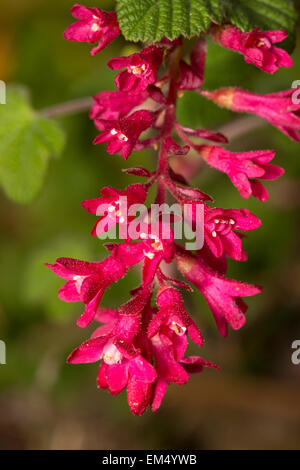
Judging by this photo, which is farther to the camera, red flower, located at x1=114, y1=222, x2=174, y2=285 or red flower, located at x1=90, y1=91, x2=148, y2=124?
red flower, located at x1=90, y1=91, x2=148, y2=124

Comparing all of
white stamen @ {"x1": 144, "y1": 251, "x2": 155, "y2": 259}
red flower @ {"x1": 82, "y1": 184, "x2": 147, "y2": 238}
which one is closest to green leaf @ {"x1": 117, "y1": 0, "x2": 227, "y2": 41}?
red flower @ {"x1": 82, "y1": 184, "x2": 147, "y2": 238}

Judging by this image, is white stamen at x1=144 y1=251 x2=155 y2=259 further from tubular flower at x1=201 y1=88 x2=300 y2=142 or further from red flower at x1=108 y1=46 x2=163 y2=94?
tubular flower at x1=201 y1=88 x2=300 y2=142

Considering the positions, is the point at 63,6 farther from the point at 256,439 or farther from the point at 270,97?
the point at 256,439

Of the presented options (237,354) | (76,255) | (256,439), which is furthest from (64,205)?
(256,439)

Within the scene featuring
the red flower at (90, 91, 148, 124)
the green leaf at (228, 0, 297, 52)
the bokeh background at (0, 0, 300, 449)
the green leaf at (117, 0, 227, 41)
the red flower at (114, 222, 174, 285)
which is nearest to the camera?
the red flower at (114, 222, 174, 285)

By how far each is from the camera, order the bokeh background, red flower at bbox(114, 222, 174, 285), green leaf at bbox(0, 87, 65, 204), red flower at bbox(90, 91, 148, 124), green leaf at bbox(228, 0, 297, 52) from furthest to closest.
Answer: the bokeh background < green leaf at bbox(0, 87, 65, 204) < green leaf at bbox(228, 0, 297, 52) < red flower at bbox(90, 91, 148, 124) < red flower at bbox(114, 222, 174, 285)

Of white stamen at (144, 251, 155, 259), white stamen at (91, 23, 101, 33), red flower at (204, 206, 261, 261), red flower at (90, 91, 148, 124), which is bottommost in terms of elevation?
white stamen at (144, 251, 155, 259)
